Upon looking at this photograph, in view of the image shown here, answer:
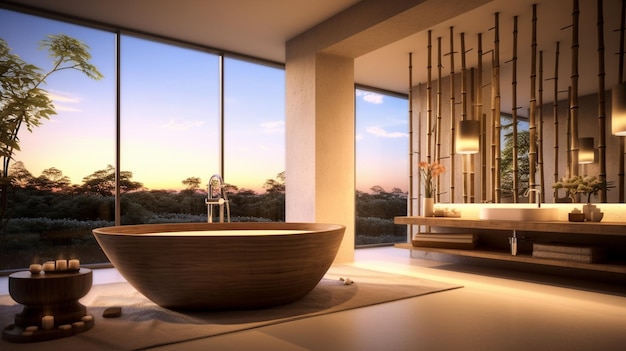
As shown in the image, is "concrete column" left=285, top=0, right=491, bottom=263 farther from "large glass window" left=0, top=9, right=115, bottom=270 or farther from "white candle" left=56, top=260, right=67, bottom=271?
"white candle" left=56, top=260, right=67, bottom=271

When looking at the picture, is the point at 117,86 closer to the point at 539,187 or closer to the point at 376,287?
the point at 376,287

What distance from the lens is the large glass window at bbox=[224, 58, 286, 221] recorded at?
18.4 feet

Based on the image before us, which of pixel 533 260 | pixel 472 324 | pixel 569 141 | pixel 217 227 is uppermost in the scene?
pixel 569 141

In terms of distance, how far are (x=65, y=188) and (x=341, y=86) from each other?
3050mm

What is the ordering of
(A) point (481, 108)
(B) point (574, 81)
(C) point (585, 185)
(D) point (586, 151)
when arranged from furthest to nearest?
(A) point (481, 108)
(D) point (586, 151)
(B) point (574, 81)
(C) point (585, 185)

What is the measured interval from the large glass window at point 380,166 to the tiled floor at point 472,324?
3376 millimetres

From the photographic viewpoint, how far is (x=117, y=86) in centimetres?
471

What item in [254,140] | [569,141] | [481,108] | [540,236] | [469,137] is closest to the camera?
[540,236]

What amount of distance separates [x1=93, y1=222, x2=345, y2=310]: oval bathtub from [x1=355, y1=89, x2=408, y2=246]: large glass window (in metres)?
4.15

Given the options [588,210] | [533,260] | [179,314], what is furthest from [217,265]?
[588,210]

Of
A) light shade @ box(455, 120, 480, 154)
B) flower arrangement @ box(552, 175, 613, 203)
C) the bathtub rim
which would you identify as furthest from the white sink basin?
the bathtub rim

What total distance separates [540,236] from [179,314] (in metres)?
3.25

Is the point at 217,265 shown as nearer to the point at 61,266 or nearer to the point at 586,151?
the point at 61,266

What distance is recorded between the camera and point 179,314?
2562 mm
